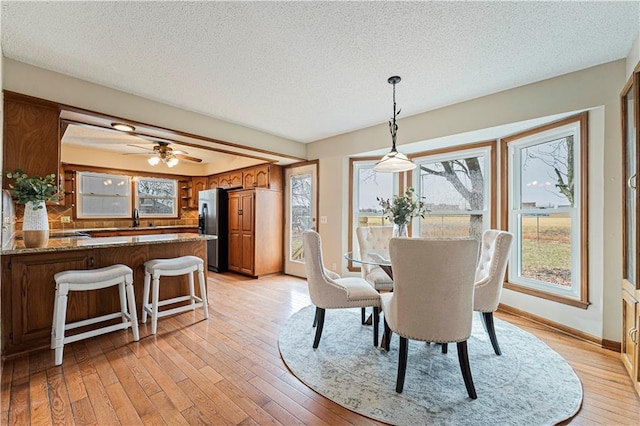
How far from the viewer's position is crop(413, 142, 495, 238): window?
3506 millimetres

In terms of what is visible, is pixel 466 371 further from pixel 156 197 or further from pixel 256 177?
pixel 156 197

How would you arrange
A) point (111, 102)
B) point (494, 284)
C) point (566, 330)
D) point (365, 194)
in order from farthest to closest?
point (365, 194) < point (111, 102) < point (566, 330) < point (494, 284)

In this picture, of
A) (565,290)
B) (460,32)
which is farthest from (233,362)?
(565,290)

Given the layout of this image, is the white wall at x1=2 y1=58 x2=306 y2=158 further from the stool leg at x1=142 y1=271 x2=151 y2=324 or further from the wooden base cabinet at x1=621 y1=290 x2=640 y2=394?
the wooden base cabinet at x1=621 y1=290 x2=640 y2=394

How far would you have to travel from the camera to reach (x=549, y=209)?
2.90 meters

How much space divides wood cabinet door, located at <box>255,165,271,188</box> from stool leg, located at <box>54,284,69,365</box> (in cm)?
337

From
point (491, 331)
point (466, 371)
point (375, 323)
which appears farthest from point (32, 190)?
point (491, 331)

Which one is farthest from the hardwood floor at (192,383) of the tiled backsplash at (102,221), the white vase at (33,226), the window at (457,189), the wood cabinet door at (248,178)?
the tiled backsplash at (102,221)

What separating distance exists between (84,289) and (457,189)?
434 centimetres

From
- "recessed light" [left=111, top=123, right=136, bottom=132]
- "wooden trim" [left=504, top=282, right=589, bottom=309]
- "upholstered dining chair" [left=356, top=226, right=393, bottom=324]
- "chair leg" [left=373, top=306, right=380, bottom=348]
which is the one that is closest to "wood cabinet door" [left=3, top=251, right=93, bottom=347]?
"recessed light" [left=111, top=123, right=136, bottom=132]

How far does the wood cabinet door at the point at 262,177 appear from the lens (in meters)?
5.11

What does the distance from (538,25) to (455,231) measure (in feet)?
8.33

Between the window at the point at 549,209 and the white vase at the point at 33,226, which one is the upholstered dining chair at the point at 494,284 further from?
the white vase at the point at 33,226

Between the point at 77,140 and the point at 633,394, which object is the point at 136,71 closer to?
the point at 77,140
